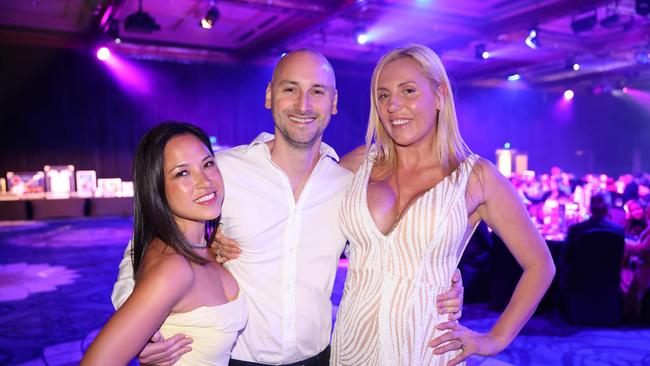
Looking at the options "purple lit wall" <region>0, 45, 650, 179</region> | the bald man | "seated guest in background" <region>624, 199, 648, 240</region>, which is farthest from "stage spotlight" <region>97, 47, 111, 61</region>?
the bald man

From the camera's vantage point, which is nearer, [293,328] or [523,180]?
[293,328]

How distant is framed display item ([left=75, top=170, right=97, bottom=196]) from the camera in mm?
12641

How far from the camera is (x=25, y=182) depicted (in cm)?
1194

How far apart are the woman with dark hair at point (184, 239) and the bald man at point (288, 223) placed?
0.64 feet

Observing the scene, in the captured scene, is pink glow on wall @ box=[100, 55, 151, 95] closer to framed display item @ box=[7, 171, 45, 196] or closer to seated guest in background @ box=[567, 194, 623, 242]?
framed display item @ box=[7, 171, 45, 196]

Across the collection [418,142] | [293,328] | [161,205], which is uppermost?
[418,142]

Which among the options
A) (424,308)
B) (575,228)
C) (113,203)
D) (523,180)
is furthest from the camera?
(113,203)

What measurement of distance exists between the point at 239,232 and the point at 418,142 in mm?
778

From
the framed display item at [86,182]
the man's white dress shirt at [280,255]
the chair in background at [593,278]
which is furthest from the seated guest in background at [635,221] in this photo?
the framed display item at [86,182]

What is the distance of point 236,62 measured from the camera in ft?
45.8

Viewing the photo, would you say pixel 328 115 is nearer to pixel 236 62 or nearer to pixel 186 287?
pixel 186 287

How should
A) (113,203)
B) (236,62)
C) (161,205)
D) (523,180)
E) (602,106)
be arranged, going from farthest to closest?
1. (602,106)
2. (236,62)
3. (113,203)
4. (523,180)
5. (161,205)

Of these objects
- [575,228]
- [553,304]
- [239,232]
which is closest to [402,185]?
[239,232]

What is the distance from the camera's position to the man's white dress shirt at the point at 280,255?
185 centimetres
